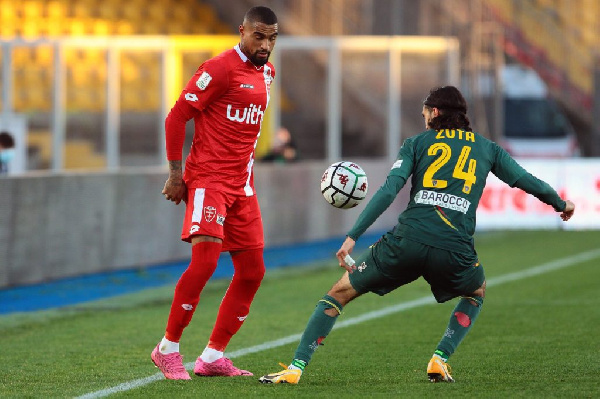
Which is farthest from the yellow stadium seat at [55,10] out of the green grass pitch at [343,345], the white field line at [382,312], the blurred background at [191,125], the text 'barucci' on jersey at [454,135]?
the text 'barucci' on jersey at [454,135]

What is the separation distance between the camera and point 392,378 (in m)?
7.43

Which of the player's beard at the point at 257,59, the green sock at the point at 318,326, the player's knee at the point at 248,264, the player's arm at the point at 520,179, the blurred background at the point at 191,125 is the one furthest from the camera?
the blurred background at the point at 191,125

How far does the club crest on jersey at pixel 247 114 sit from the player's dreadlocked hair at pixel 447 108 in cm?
101

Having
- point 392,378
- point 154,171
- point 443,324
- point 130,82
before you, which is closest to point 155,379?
point 392,378

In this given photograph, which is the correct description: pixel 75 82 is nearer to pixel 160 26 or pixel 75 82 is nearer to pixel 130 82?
pixel 130 82

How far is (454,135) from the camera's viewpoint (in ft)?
23.0

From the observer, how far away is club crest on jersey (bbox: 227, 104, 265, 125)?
733 centimetres

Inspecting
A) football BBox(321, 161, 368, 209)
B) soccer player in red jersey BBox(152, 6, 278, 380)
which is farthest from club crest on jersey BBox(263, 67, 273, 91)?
football BBox(321, 161, 368, 209)

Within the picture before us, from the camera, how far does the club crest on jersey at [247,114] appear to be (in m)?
7.33

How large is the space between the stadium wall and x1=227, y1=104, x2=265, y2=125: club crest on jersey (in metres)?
6.42

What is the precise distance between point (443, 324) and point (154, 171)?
7081mm

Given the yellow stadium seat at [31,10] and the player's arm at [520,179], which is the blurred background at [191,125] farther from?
the player's arm at [520,179]

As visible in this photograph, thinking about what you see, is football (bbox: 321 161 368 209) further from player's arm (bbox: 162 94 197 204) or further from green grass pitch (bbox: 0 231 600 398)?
green grass pitch (bbox: 0 231 600 398)

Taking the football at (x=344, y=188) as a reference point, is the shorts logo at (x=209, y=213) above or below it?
below
